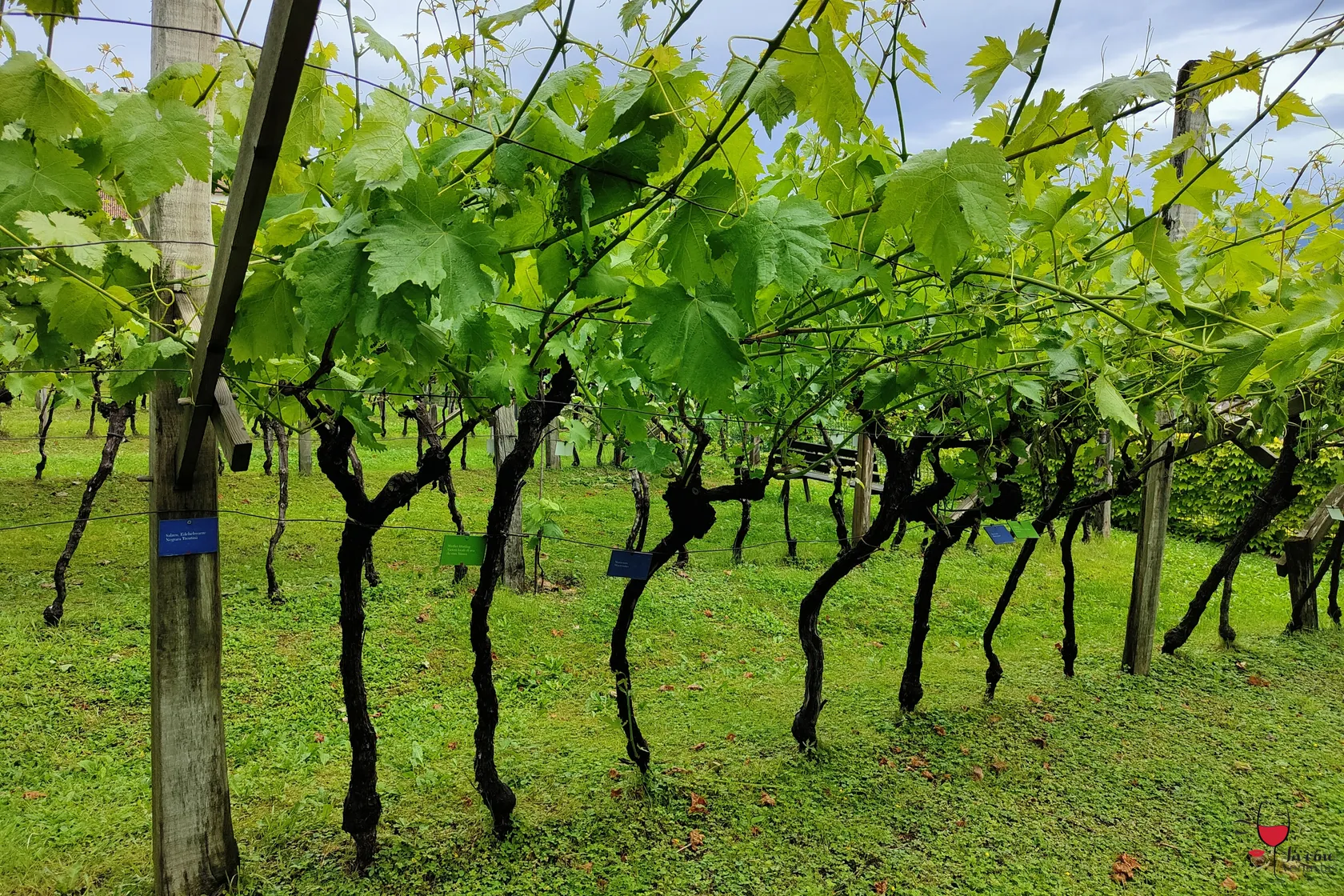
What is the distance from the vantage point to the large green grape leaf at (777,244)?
1096 millimetres

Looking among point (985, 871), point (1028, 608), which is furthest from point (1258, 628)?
point (985, 871)

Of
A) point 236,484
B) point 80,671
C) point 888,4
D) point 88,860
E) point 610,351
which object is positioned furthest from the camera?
point 236,484

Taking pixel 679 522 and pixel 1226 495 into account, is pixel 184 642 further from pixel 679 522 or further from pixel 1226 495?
pixel 1226 495

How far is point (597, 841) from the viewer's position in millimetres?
2818

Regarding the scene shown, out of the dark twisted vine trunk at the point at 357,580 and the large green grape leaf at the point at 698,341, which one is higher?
the large green grape leaf at the point at 698,341

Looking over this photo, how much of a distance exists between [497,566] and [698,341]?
179 centimetres

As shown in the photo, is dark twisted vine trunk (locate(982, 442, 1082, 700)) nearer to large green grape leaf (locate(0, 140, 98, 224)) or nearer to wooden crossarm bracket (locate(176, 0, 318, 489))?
wooden crossarm bracket (locate(176, 0, 318, 489))

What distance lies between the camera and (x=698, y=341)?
1.19m

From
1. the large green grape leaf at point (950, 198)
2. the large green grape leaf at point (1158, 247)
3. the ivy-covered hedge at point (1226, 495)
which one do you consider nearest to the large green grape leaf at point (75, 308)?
the large green grape leaf at point (950, 198)

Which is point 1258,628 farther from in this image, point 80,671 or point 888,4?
point 80,671

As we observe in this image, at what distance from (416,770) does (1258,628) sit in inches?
251

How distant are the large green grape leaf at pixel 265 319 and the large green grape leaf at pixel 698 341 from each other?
0.69 meters

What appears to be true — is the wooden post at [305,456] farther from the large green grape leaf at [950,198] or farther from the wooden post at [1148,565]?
the large green grape leaf at [950,198]

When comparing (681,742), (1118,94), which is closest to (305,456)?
(681,742)
